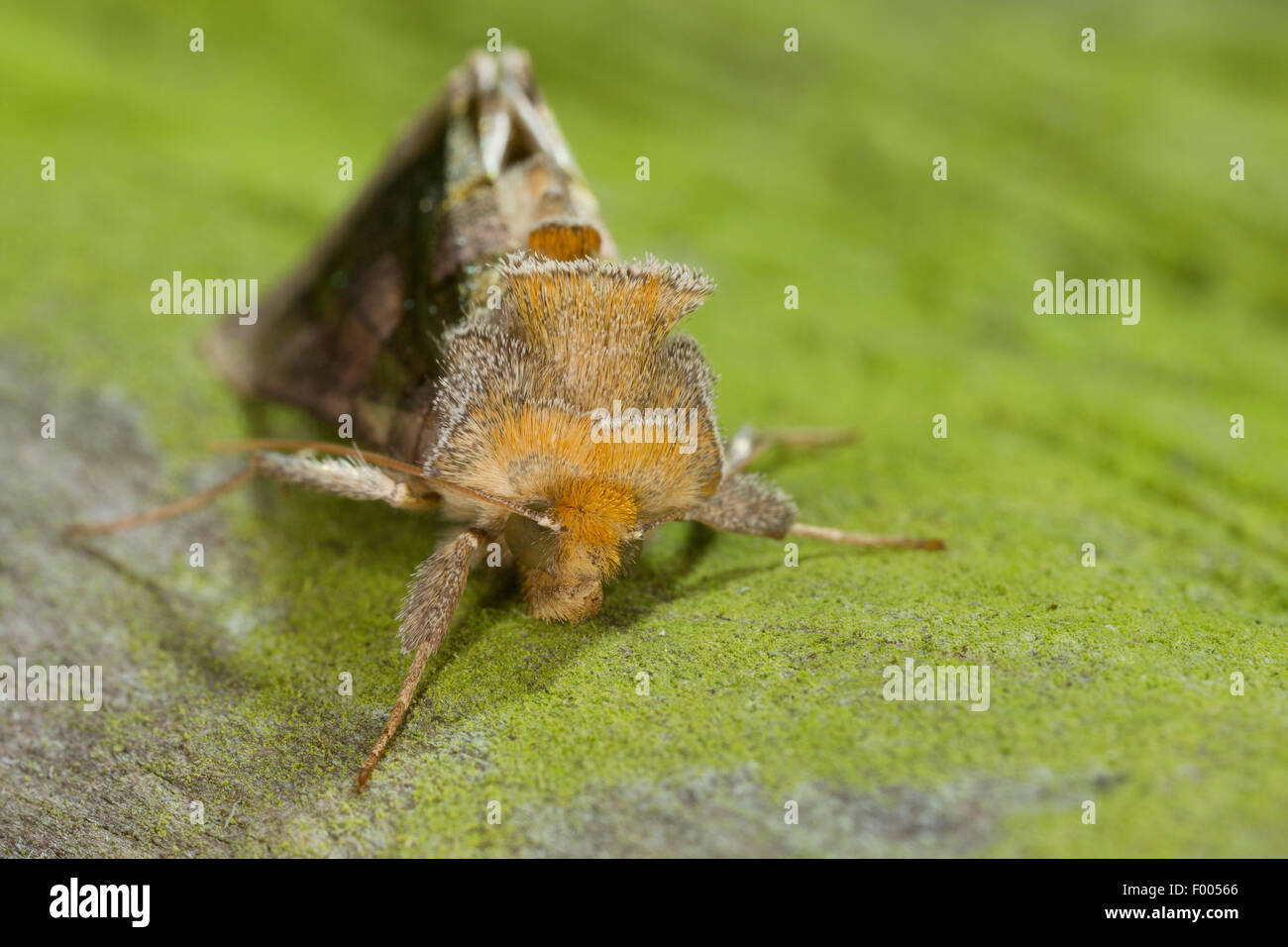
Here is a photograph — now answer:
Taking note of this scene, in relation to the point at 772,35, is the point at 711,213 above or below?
below

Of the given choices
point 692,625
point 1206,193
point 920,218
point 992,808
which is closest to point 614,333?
point 692,625

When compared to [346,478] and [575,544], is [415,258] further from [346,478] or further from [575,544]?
[575,544]

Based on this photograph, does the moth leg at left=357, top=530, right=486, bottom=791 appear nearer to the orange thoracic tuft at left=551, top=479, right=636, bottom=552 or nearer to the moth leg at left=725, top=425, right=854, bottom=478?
the orange thoracic tuft at left=551, top=479, right=636, bottom=552

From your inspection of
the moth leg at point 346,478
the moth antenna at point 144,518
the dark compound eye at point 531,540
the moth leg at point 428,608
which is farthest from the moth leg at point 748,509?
the moth antenna at point 144,518

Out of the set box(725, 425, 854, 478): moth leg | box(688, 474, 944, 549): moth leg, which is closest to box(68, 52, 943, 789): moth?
box(688, 474, 944, 549): moth leg

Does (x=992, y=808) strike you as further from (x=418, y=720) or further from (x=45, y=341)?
(x=45, y=341)
